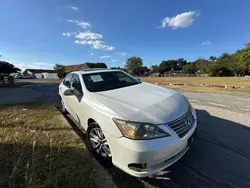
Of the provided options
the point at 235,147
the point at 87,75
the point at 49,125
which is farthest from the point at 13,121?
the point at 235,147

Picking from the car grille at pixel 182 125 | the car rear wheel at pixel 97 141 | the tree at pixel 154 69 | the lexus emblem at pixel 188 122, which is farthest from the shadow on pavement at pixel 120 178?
the tree at pixel 154 69

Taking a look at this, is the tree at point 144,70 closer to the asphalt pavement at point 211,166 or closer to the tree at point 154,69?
the tree at point 154,69

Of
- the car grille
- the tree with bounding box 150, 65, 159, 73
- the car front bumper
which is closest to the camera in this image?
the car front bumper

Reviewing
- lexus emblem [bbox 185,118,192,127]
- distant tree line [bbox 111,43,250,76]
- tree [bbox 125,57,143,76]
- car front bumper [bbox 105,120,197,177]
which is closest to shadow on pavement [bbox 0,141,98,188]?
car front bumper [bbox 105,120,197,177]

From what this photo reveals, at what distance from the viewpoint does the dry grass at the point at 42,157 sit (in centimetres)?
227

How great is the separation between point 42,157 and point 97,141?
1019mm

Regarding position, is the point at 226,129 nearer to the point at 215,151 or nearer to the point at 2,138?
the point at 215,151

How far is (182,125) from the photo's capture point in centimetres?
233

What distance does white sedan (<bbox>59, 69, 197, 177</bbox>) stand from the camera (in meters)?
2.02

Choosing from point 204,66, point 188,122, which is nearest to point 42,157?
point 188,122

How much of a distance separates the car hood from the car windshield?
1.10ft

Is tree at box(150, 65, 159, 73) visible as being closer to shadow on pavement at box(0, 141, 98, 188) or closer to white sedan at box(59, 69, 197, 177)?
white sedan at box(59, 69, 197, 177)

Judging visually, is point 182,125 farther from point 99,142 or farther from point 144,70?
point 144,70

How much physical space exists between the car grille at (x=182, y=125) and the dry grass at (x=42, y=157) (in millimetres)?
1355
